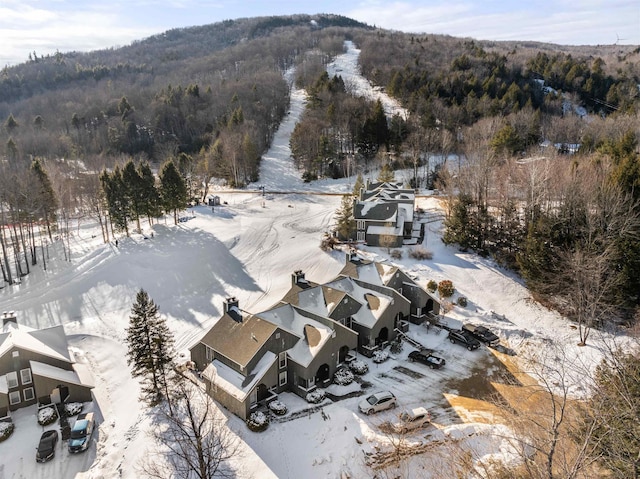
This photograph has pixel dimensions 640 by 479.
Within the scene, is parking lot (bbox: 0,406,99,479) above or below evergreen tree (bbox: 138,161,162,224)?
below

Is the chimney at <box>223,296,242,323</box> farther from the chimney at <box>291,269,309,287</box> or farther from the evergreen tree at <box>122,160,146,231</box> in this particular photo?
the evergreen tree at <box>122,160,146,231</box>

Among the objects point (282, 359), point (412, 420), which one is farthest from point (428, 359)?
point (282, 359)

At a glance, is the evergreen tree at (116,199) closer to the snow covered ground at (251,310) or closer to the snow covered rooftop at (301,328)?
the snow covered ground at (251,310)

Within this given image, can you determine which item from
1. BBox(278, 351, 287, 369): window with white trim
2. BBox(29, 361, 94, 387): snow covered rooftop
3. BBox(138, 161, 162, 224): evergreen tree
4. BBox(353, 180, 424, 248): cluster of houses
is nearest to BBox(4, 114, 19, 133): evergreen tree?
BBox(138, 161, 162, 224): evergreen tree

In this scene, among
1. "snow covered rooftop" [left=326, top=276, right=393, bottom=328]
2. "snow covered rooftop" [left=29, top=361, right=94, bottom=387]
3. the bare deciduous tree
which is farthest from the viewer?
"snow covered rooftop" [left=326, top=276, right=393, bottom=328]


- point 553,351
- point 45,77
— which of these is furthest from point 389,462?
point 45,77

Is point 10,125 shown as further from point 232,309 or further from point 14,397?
point 232,309
